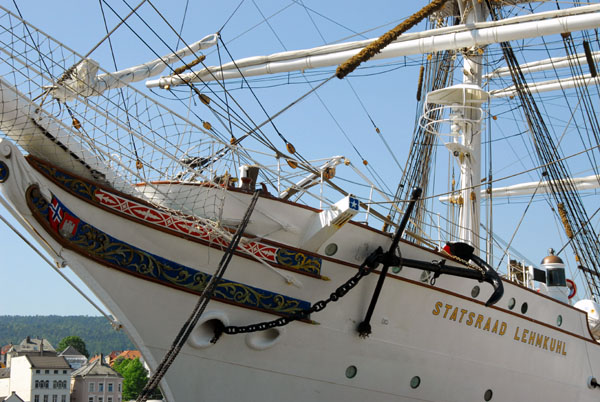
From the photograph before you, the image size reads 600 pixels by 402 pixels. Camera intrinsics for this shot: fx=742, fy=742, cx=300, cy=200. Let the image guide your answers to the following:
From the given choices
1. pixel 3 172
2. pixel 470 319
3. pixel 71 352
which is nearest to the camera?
pixel 3 172

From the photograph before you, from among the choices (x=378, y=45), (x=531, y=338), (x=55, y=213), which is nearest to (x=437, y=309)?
(x=531, y=338)

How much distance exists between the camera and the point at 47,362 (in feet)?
187

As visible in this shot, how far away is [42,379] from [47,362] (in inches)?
61.6

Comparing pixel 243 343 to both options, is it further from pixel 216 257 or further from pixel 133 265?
pixel 133 265

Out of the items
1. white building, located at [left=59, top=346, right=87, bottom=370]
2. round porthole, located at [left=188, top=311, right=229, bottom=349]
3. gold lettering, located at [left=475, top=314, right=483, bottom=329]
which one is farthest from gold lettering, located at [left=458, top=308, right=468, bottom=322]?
white building, located at [left=59, top=346, right=87, bottom=370]

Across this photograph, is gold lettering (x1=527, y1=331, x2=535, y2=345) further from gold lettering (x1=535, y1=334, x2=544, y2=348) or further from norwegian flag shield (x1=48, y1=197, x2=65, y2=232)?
norwegian flag shield (x1=48, y1=197, x2=65, y2=232)

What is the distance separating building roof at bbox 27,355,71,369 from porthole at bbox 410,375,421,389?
170ft

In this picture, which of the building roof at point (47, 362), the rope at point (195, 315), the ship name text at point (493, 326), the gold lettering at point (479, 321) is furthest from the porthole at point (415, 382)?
the building roof at point (47, 362)

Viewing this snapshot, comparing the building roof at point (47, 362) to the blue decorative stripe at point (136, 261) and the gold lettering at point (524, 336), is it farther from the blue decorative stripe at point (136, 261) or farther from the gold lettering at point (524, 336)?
the blue decorative stripe at point (136, 261)

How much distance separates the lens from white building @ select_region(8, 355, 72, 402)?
5531 centimetres

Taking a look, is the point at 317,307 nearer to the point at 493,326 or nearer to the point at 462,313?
the point at 462,313

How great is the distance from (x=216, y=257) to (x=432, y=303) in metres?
3.04

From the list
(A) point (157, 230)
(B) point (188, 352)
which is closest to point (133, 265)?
(A) point (157, 230)

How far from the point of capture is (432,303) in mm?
9539
